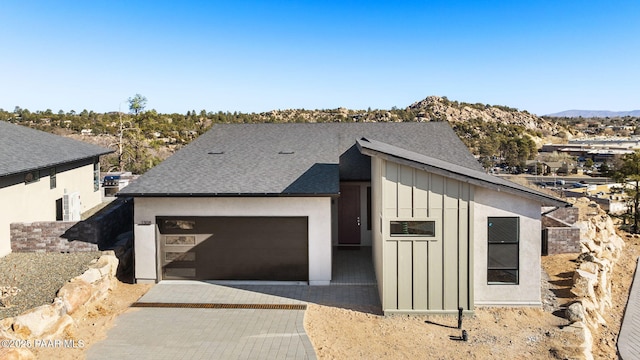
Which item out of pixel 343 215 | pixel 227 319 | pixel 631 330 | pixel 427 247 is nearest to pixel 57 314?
pixel 227 319

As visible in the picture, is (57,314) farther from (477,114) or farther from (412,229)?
(477,114)

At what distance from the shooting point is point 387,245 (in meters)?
9.94

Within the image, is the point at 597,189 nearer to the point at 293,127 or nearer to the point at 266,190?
the point at 293,127

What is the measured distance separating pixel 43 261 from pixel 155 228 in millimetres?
3262

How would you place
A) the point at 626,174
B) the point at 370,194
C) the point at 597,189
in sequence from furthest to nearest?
the point at 597,189, the point at 626,174, the point at 370,194

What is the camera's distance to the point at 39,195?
48.9 ft

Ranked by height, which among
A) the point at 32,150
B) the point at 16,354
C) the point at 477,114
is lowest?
the point at 16,354

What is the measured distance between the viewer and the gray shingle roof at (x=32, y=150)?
13.3m

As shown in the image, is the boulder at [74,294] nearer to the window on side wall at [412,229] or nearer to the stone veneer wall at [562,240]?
the window on side wall at [412,229]

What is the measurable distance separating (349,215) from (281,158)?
3.47 m

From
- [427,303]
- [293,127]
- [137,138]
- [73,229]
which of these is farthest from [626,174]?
[137,138]

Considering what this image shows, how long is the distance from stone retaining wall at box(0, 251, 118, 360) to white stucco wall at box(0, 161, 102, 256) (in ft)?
12.5

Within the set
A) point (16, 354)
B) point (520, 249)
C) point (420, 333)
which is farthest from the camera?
point (520, 249)

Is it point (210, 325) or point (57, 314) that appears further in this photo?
point (210, 325)
